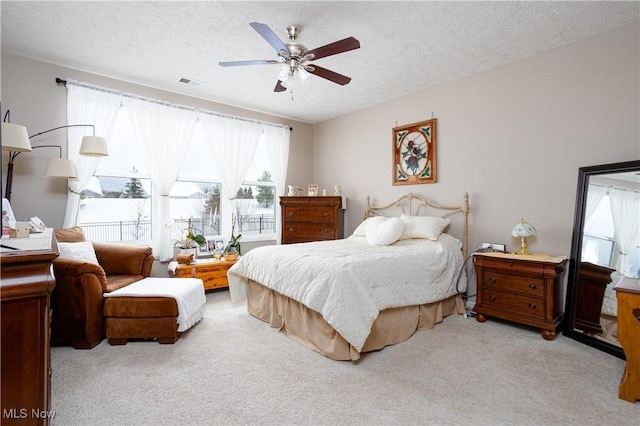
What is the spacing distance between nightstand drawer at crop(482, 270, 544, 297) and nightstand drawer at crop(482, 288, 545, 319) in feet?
0.17

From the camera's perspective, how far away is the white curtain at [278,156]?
5.52 m

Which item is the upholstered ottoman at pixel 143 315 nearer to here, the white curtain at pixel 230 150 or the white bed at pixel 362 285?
the white bed at pixel 362 285

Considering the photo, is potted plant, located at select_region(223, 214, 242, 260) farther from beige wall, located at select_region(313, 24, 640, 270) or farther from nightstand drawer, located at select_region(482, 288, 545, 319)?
nightstand drawer, located at select_region(482, 288, 545, 319)

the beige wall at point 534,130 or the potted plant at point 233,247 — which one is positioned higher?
the beige wall at point 534,130

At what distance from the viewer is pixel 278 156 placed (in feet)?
18.4

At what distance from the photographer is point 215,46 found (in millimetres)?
3201

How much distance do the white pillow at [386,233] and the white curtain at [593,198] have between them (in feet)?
5.73

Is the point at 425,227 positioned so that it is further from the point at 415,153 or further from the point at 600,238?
the point at 600,238

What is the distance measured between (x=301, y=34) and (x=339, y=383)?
295cm

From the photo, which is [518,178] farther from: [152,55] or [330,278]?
[152,55]

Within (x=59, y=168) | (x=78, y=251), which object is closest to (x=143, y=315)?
(x=78, y=251)

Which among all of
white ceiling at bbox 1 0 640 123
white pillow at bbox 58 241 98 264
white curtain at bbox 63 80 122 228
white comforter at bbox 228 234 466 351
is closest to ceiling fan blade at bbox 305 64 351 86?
white ceiling at bbox 1 0 640 123

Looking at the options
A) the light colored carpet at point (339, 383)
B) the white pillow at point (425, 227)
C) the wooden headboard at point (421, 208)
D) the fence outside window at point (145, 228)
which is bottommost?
the light colored carpet at point (339, 383)

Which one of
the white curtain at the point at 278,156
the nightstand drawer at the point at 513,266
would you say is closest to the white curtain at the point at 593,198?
the nightstand drawer at the point at 513,266
